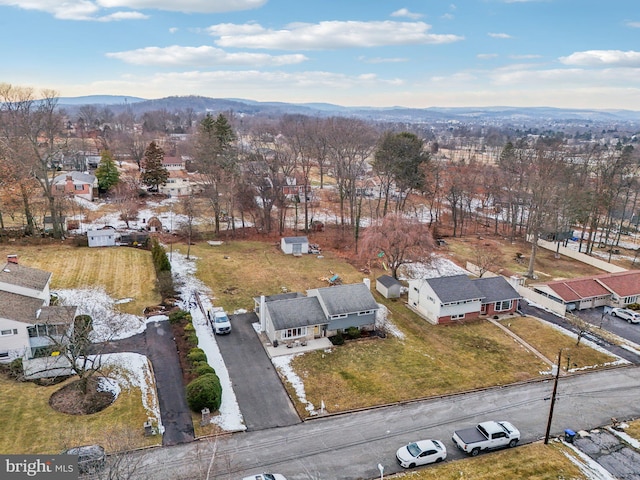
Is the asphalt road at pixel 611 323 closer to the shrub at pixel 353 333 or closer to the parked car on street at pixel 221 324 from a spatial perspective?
the shrub at pixel 353 333

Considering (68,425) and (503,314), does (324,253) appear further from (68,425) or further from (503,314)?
(68,425)

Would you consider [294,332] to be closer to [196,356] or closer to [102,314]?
[196,356]

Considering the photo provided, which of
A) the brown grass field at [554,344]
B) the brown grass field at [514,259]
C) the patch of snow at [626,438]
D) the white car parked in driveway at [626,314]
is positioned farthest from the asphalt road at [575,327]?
the patch of snow at [626,438]

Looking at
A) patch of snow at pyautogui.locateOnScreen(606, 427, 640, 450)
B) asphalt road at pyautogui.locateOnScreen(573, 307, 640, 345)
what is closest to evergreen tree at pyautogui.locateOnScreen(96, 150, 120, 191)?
asphalt road at pyautogui.locateOnScreen(573, 307, 640, 345)

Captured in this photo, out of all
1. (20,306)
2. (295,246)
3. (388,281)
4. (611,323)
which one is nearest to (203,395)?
(20,306)

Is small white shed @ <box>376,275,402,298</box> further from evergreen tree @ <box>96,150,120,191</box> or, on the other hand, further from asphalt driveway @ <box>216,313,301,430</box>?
evergreen tree @ <box>96,150,120,191</box>
